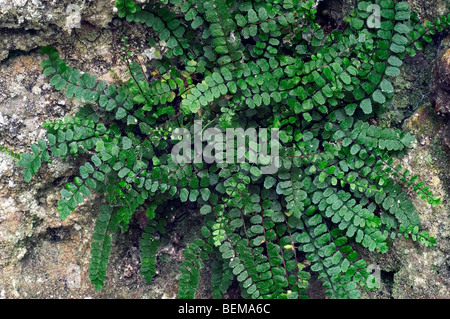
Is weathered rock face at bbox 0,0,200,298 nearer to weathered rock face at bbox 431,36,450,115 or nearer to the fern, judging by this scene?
the fern

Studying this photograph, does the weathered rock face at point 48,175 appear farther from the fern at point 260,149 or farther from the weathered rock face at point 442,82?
the weathered rock face at point 442,82

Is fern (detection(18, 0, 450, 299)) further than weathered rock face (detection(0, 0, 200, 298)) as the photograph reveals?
No

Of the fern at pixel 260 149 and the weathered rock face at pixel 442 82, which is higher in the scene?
the weathered rock face at pixel 442 82

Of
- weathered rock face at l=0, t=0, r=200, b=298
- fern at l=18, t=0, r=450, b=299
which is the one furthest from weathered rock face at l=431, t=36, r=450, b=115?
weathered rock face at l=0, t=0, r=200, b=298

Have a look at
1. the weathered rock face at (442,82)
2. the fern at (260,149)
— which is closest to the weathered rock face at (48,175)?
the fern at (260,149)

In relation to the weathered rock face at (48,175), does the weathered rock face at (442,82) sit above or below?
above

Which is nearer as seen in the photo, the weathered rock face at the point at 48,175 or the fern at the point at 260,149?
the fern at the point at 260,149

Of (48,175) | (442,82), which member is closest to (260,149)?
(442,82)

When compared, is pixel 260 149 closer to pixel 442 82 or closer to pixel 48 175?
pixel 442 82
